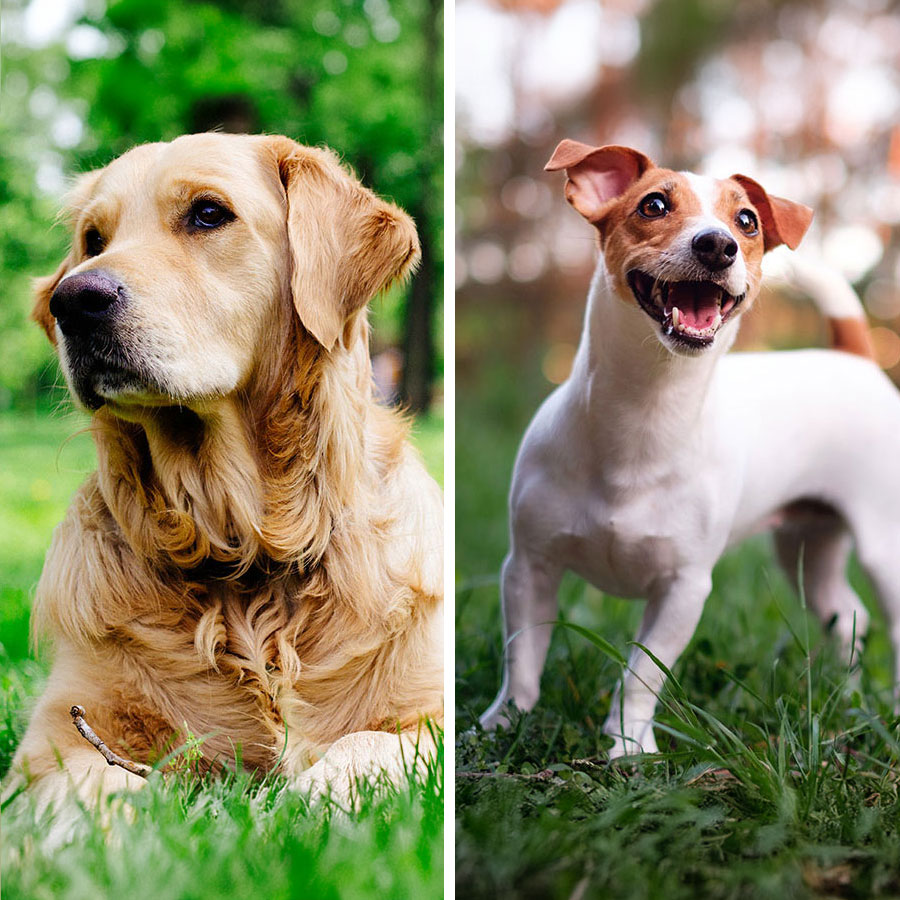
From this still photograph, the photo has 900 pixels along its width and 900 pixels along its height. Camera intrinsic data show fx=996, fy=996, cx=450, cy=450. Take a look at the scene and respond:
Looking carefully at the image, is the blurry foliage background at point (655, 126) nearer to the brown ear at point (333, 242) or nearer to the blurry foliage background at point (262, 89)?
the blurry foliage background at point (262, 89)

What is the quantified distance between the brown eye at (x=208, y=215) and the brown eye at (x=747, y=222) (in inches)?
35.6

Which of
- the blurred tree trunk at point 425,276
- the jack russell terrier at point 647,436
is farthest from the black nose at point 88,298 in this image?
the jack russell terrier at point 647,436

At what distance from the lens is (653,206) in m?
1.82

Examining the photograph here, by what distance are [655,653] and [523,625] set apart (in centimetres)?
28

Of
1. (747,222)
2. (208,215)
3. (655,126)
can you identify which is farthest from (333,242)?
(655,126)

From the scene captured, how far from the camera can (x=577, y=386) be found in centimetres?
199

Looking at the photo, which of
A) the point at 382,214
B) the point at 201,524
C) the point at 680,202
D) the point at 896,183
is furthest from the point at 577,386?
the point at 896,183

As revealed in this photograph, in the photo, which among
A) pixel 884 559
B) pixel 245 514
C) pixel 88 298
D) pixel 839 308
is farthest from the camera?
pixel 839 308

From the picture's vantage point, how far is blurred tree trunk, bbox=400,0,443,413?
1.99m

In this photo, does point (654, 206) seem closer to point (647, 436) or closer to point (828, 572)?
point (647, 436)

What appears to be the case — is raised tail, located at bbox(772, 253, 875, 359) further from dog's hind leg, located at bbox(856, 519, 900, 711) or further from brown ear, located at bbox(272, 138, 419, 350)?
brown ear, located at bbox(272, 138, 419, 350)

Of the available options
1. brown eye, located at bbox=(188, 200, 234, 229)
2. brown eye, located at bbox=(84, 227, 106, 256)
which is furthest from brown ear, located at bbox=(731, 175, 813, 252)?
brown eye, located at bbox=(84, 227, 106, 256)

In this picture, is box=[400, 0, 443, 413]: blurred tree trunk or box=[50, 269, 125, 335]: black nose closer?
box=[50, 269, 125, 335]: black nose

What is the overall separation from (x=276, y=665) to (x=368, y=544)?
10.5 inches
